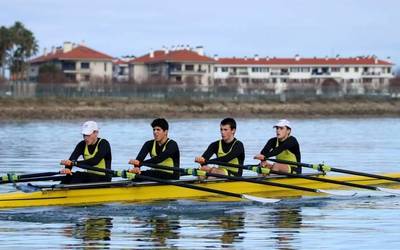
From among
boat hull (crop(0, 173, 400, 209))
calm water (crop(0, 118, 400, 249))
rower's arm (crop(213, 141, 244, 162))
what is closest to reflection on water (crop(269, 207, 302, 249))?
calm water (crop(0, 118, 400, 249))

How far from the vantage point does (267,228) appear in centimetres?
1564

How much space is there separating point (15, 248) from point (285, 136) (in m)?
8.02

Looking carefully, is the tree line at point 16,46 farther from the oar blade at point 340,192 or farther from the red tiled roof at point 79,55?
the oar blade at point 340,192

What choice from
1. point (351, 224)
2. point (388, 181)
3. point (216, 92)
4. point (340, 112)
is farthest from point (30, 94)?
point (351, 224)

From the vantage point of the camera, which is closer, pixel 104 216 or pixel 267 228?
pixel 267 228

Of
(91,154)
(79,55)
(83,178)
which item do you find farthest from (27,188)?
(79,55)

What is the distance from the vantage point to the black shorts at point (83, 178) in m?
17.8

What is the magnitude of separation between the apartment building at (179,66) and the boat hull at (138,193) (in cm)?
10774

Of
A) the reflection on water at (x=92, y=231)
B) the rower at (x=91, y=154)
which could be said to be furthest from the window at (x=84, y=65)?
the reflection on water at (x=92, y=231)

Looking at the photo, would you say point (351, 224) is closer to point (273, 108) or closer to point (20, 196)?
point (20, 196)

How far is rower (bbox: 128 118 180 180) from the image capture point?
18.2 metres

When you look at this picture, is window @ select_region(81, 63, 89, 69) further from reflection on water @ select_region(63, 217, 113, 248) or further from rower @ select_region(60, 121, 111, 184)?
reflection on water @ select_region(63, 217, 113, 248)

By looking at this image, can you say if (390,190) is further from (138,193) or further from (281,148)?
(138,193)

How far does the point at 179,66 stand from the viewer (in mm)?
132625
